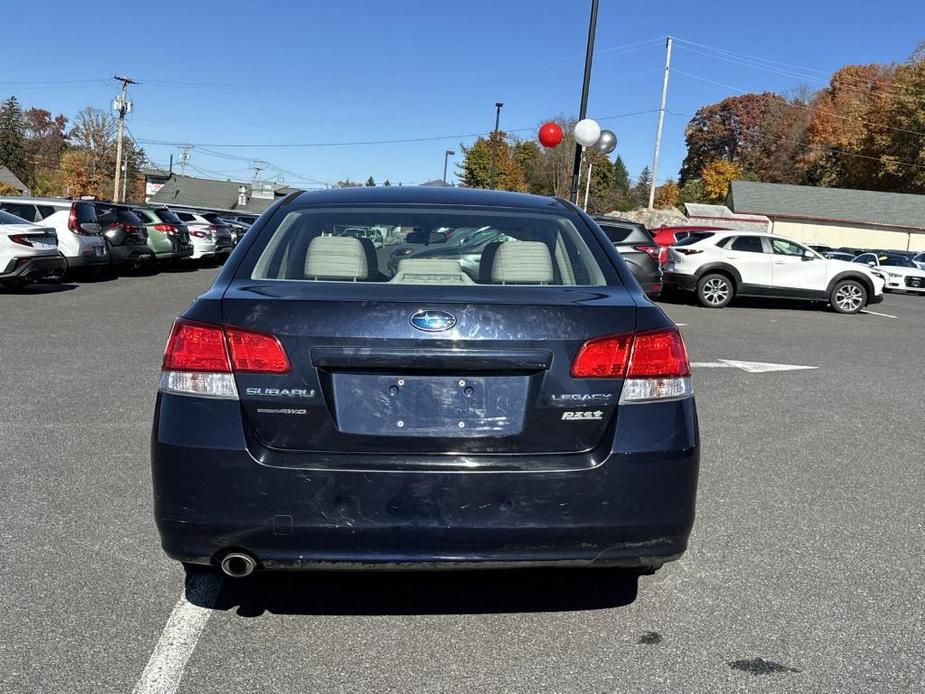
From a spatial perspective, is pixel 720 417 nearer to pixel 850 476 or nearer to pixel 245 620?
pixel 850 476

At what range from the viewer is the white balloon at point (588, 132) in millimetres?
15953

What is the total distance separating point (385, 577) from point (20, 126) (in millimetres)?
136901

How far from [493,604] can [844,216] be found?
65434 millimetres

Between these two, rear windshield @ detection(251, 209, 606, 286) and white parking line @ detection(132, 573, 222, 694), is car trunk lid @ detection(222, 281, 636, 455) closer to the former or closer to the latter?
rear windshield @ detection(251, 209, 606, 286)

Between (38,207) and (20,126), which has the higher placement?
(20,126)

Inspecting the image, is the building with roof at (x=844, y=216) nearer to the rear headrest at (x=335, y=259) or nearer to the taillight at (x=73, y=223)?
the taillight at (x=73, y=223)

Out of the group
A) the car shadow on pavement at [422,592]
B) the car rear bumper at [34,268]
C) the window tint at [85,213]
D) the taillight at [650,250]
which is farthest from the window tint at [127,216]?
the car shadow on pavement at [422,592]

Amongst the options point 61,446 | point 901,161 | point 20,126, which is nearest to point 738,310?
point 61,446

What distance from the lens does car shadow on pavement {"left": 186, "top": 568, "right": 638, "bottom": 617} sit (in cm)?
340

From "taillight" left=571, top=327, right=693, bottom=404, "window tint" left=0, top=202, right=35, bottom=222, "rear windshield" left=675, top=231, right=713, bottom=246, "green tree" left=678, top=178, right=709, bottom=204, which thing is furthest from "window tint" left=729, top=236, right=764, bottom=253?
"green tree" left=678, top=178, right=709, bottom=204

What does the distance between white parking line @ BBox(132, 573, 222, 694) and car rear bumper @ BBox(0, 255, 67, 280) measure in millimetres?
12476

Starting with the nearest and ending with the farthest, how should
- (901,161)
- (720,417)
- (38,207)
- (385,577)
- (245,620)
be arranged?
1. (245,620)
2. (385,577)
3. (720,417)
4. (38,207)
5. (901,161)

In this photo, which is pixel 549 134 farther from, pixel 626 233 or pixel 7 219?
pixel 7 219

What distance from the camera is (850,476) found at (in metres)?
5.45
